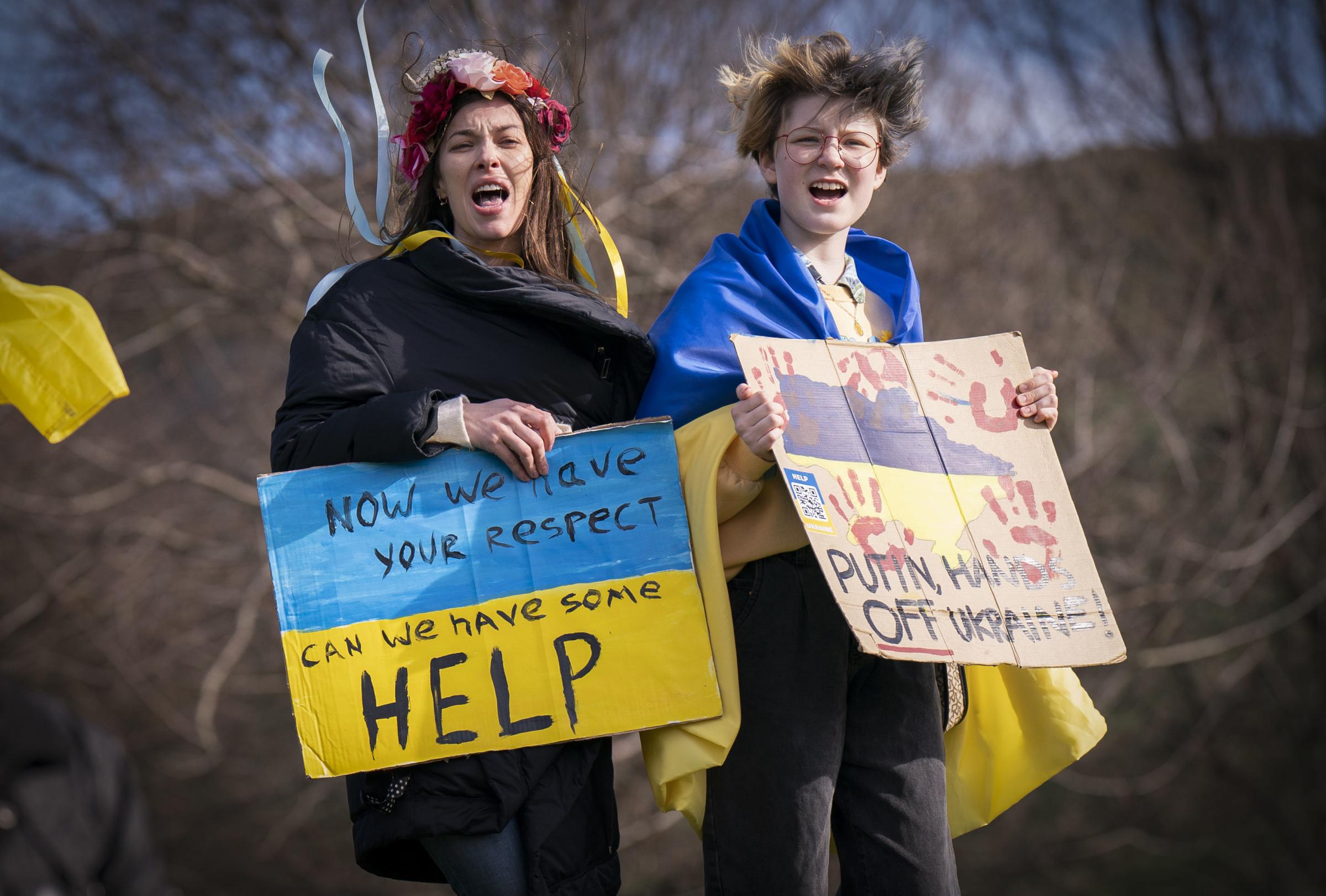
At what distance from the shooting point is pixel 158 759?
4.95 meters

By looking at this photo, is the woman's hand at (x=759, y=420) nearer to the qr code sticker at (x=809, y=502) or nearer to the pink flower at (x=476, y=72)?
the qr code sticker at (x=809, y=502)

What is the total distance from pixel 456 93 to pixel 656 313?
2801mm

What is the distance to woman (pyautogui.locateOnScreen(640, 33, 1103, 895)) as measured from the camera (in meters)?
1.78

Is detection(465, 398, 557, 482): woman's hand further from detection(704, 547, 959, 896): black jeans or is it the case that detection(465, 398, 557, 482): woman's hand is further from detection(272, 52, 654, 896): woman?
detection(704, 547, 959, 896): black jeans

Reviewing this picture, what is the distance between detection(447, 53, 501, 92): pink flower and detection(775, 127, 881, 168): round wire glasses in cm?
53

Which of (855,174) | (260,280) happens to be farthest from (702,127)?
(855,174)

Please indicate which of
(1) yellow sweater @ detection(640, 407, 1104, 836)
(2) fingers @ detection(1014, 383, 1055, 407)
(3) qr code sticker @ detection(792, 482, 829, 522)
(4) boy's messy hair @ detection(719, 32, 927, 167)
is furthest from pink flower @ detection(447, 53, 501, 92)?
(2) fingers @ detection(1014, 383, 1055, 407)

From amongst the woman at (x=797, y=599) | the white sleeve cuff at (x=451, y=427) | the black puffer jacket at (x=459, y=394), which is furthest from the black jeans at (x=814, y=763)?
the white sleeve cuff at (x=451, y=427)

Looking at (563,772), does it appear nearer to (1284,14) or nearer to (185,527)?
(185,527)

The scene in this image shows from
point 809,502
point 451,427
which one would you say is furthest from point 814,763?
point 451,427

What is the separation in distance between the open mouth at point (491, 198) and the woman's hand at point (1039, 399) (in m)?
0.97

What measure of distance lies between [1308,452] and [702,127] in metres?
3.54

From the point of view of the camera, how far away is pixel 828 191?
2.01 metres

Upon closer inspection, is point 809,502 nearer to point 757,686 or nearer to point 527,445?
point 757,686
